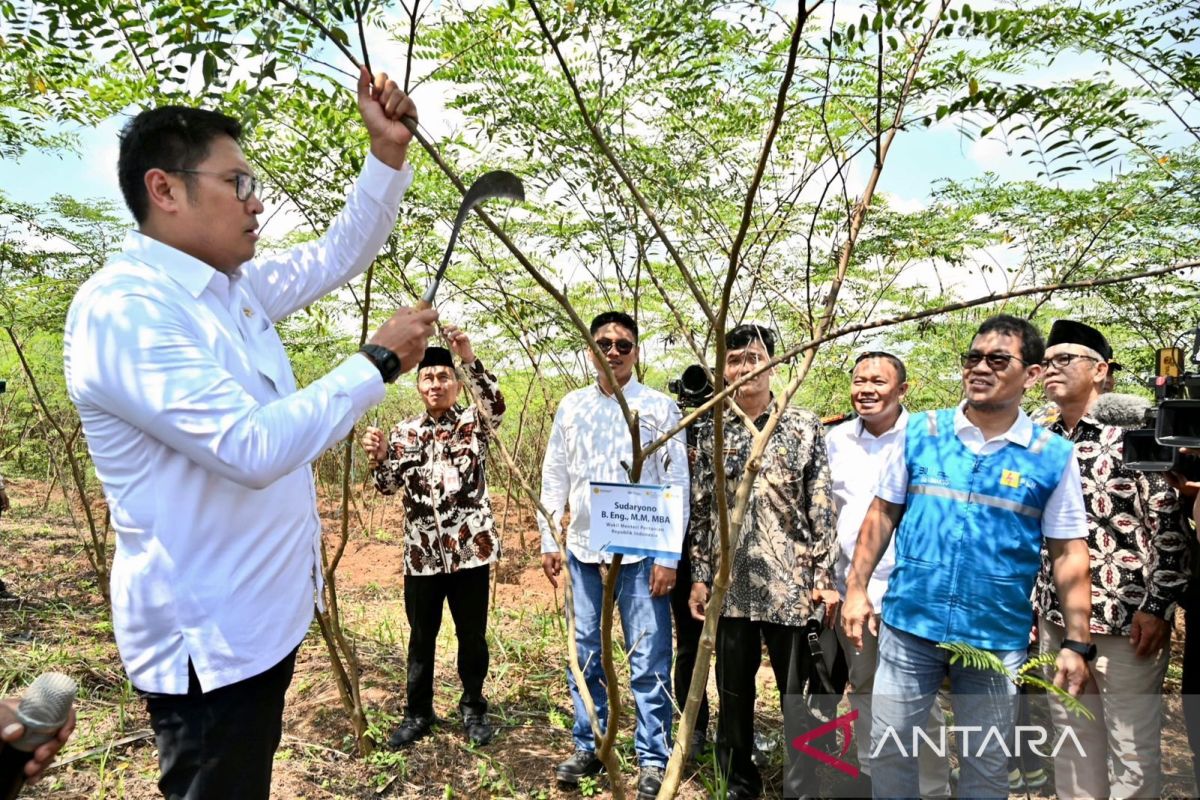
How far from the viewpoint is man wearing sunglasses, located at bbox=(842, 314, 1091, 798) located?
238 centimetres

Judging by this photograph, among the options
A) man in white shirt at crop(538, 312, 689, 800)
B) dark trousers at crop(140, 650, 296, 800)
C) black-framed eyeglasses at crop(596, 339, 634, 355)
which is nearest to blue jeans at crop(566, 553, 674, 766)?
man in white shirt at crop(538, 312, 689, 800)

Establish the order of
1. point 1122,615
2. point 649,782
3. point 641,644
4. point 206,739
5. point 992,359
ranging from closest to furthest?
point 206,739, point 992,359, point 1122,615, point 649,782, point 641,644

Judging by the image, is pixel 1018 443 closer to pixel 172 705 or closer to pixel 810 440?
pixel 810 440

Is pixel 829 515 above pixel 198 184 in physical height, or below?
below

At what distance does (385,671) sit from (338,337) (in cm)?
386

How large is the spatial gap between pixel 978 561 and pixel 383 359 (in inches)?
76.0

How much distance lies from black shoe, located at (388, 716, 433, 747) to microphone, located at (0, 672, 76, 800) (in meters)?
2.53

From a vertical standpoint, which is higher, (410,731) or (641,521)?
(641,521)

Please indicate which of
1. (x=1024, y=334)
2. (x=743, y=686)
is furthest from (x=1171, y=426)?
(x=743, y=686)

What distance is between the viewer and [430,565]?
3619 millimetres

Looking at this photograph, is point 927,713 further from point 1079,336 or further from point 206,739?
point 206,739

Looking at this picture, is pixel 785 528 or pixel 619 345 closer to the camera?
pixel 785 528

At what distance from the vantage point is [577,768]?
10.5 ft

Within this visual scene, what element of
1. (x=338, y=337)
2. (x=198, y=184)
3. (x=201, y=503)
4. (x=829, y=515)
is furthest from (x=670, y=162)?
(x=338, y=337)
